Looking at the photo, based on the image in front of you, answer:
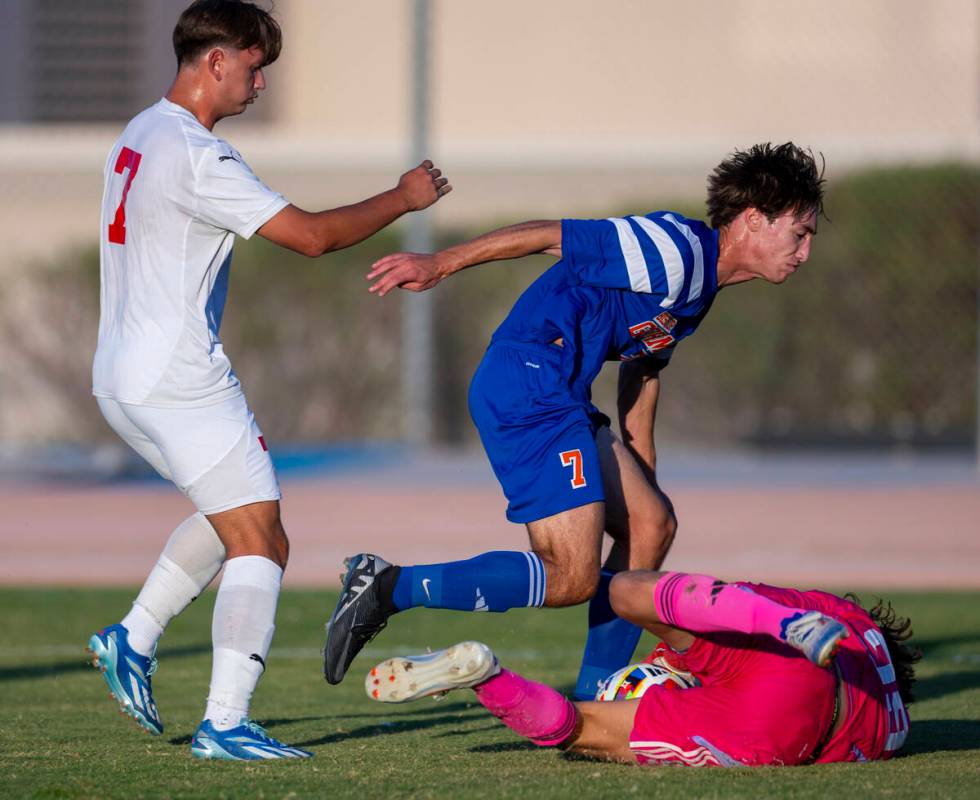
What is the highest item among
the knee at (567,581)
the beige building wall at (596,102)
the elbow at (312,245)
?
the beige building wall at (596,102)

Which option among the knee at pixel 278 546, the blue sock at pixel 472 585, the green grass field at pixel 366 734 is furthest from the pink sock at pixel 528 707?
the knee at pixel 278 546

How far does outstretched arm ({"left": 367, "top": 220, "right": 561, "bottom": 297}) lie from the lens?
491 centimetres

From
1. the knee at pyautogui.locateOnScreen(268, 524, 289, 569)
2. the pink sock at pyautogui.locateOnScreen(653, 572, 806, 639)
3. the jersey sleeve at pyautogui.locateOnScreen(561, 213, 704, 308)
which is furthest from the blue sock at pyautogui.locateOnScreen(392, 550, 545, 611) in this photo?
the jersey sleeve at pyautogui.locateOnScreen(561, 213, 704, 308)

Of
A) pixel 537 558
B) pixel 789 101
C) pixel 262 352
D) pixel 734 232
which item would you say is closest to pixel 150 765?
pixel 537 558

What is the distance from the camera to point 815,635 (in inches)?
159

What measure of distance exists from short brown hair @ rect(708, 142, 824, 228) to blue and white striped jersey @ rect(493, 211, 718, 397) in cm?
13

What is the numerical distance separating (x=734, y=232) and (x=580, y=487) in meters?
1.04

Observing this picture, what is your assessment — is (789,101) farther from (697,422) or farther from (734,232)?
(734,232)

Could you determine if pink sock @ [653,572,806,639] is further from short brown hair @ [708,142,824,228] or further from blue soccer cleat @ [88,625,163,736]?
blue soccer cleat @ [88,625,163,736]

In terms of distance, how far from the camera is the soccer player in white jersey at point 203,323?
4.68 metres

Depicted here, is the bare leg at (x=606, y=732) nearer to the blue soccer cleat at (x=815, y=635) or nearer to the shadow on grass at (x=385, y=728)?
the blue soccer cleat at (x=815, y=635)

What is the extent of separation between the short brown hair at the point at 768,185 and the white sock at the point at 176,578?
1985 millimetres

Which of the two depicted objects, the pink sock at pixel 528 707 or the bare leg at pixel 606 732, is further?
the bare leg at pixel 606 732

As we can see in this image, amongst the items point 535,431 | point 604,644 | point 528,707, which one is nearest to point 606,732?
point 528,707
